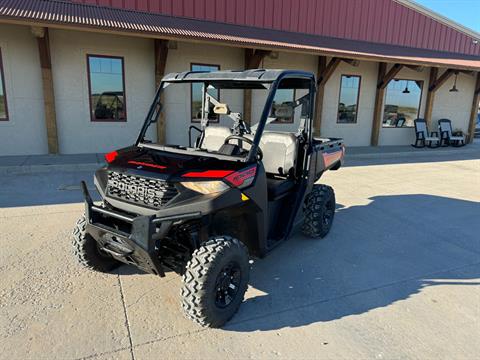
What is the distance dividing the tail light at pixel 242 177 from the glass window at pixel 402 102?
38.0 feet

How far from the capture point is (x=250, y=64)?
984 centimetres

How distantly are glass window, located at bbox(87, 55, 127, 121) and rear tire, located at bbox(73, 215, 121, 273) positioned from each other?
21.2ft

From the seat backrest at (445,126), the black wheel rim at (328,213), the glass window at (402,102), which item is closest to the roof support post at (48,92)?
the black wheel rim at (328,213)

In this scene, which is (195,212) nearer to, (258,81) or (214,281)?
(214,281)

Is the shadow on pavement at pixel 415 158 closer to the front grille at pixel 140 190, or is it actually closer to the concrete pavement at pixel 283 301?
the concrete pavement at pixel 283 301

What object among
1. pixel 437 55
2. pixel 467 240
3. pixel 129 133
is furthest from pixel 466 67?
pixel 129 133

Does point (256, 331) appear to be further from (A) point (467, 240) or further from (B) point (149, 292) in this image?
(A) point (467, 240)

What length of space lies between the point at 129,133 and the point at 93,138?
0.88 m

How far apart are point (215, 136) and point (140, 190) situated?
135 centimetres

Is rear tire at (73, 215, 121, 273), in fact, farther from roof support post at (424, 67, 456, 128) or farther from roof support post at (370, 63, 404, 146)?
roof support post at (424, 67, 456, 128)

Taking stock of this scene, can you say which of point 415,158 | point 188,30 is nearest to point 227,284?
point 188,30

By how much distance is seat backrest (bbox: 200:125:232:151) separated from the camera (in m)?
3.56

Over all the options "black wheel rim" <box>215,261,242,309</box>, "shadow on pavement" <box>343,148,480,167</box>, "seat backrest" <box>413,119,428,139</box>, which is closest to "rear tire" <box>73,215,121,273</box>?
"black wheel rim" <box>215,261,242,309</box>

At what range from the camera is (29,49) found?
7.86 m
